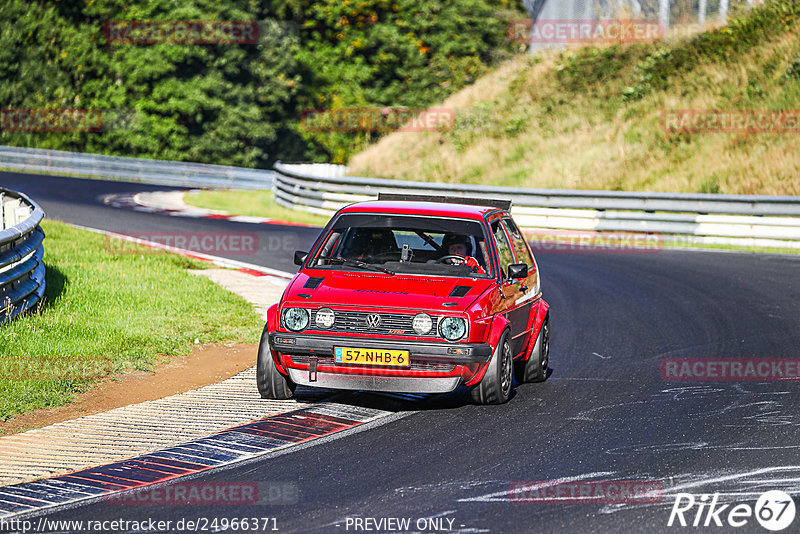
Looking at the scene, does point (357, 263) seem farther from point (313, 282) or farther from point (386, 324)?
point (386, 324)

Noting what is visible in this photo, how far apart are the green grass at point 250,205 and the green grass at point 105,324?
9164mm

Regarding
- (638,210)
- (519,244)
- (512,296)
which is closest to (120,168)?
(638,210)

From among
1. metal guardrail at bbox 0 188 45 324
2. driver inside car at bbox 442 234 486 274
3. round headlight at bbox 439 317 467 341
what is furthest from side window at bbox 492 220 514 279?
metal guardrail at bbox 0 188 45 324

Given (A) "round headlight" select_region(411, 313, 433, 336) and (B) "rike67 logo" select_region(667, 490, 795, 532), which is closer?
(B) "rike67 logo" select_region(667, 490, 795, 532)

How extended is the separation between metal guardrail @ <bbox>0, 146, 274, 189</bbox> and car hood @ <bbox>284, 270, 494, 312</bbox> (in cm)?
3130

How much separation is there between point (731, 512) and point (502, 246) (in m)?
4.23

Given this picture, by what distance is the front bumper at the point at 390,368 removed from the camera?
8266mm

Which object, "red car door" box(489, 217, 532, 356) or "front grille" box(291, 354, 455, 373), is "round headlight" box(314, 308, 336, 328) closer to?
"front grille" box(291, 354, 455, 373)

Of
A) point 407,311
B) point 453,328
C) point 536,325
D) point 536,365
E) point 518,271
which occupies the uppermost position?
point 518,271

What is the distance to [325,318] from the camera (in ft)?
27.7

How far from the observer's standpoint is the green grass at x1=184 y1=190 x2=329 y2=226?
2622 centimetres

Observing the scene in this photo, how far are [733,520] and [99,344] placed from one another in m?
6.88

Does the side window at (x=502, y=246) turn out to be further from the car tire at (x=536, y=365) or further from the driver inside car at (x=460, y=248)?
the car tire at (x=536, y=365)

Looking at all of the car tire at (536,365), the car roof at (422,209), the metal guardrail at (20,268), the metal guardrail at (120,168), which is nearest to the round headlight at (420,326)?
the car roof at (422,209)
